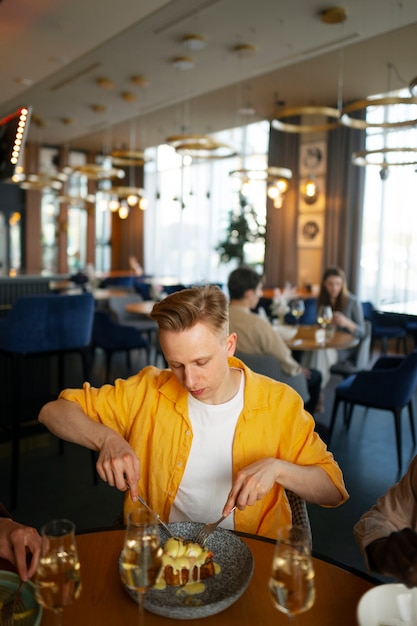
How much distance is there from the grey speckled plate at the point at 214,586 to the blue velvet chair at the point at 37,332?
2.32 meters

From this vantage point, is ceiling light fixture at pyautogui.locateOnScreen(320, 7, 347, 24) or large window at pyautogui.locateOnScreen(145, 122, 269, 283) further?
large window at pyautogui.locateOnScreen(145, 122, 269, 283)

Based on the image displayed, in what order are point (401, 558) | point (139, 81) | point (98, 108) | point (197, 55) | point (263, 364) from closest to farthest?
point (401, 558) → point (263, 364) → point (197, 55) → point (139, 81) → point (98, 108)

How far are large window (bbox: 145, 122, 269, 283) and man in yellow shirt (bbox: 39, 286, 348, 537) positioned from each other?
30.2 ft

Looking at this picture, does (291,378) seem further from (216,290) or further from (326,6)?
(326,6)

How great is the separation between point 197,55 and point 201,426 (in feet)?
20.7

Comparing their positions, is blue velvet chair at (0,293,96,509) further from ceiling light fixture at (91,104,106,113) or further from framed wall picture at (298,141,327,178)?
framed wall picture at (298,141,327,178)

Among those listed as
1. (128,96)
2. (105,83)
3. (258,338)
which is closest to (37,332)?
(258,338)

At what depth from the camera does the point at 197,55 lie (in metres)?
6.87

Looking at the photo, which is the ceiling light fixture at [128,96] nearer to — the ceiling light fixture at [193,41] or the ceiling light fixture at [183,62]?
the ceiling light fixture at [183,62]

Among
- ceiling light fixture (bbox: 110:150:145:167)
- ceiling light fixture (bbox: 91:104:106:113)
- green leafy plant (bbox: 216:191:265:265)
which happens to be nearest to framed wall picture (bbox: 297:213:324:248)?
green leafy plant (bbox: 216:191:265:265)

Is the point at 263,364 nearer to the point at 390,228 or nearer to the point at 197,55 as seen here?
the point at 197,55

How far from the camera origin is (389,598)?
1.11 metres

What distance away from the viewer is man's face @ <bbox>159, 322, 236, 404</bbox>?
154 centimetres

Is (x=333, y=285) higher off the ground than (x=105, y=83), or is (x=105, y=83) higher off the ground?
(x=105, y=83)
